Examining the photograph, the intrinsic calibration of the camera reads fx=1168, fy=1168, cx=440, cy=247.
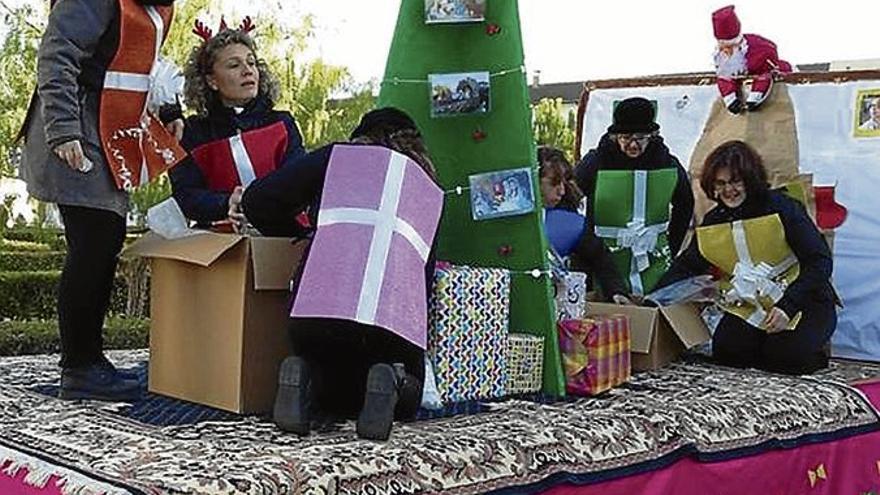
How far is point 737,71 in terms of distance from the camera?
4.81 meters

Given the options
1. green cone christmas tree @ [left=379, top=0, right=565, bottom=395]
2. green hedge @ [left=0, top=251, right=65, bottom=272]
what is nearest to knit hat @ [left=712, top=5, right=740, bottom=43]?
green cone christmas tree @ [left=379, top=0, right=565, bottom=395]

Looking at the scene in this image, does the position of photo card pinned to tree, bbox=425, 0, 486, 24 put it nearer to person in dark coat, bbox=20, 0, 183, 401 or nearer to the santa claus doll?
person in dark coat, bbox=20, 0, 183, 401

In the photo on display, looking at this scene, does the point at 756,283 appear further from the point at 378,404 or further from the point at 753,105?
the point at 378,404

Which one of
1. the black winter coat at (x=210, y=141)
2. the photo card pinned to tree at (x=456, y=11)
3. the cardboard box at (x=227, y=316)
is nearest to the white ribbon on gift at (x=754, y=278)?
the photo card pinned to tree at (x=456, y=11)

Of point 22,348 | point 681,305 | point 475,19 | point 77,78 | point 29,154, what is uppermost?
point 475,19

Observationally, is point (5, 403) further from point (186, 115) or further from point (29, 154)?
point (186, 115)

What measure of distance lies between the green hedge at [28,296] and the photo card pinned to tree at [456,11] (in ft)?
21.0

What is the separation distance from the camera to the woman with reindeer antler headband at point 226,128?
3412mm

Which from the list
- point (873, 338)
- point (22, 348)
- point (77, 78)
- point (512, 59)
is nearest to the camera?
point (77, 78)

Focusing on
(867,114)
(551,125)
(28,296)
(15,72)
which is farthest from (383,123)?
(551,125)

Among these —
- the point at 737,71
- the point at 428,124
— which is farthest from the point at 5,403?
the point at 737,71

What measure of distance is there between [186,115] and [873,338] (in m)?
2.78

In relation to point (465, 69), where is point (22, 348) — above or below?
below

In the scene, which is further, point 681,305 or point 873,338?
point 873,338
